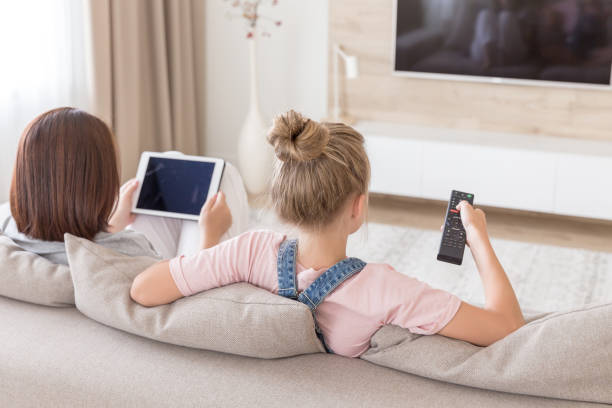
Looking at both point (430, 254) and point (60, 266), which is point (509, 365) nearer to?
point (60, 266)

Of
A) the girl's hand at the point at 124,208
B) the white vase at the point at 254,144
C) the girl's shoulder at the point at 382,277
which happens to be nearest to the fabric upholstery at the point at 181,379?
the girl's shoulder at the point at 382,277

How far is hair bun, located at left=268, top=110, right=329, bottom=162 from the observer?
1.21m

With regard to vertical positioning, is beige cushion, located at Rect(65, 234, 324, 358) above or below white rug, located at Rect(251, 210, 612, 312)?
above

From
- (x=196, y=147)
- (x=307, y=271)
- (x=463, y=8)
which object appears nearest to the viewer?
(x=307, y=271)

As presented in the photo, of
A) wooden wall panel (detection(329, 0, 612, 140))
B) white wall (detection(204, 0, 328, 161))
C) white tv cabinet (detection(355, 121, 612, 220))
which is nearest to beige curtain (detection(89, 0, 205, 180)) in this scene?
white wall (detection(204, 0, 328, 161))

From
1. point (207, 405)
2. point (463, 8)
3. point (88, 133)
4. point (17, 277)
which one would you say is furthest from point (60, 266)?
point (463, 8)

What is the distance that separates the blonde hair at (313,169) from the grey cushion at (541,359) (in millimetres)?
289

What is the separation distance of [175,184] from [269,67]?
2.48 metres

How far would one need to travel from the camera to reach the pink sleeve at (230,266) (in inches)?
50.1

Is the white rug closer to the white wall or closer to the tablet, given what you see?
the tablet

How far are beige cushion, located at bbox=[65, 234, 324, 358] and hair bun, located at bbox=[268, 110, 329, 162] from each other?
0.24 m

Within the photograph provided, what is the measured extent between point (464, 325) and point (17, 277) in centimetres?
84

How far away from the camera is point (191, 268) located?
1.27 meters

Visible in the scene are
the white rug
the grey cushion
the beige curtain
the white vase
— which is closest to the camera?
the grey cushion
